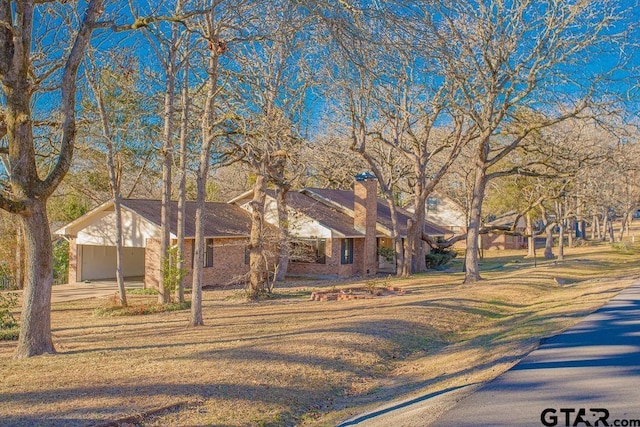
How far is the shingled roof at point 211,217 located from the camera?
28297 millimetres

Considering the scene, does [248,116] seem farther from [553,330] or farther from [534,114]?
[534,114]

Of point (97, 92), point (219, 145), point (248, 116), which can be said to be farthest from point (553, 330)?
point (97, 92)

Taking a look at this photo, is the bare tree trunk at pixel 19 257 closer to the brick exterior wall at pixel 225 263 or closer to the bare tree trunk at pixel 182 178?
the brick exterior wall at pixel 225 263

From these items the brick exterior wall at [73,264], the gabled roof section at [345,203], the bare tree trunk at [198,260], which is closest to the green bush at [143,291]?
the brick exterior wall at [73,264]

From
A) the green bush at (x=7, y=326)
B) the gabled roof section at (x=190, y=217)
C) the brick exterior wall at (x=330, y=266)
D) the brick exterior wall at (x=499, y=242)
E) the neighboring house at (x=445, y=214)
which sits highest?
the neighboring house at (x=445, y=214)

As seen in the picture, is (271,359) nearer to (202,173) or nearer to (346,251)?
(202,173)

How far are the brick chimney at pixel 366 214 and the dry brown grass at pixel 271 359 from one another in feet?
44.3

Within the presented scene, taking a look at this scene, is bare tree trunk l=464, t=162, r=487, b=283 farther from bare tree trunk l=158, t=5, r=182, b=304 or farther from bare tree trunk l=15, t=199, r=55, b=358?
bare tree trunk l=15, t=199, r=55, b=358

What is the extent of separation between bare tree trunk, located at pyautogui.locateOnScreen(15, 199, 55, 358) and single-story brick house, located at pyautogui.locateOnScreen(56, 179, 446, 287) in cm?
1538

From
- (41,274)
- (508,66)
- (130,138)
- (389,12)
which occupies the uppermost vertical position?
(508,66)

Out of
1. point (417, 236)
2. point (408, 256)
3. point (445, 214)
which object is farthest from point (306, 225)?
point (445, 214)

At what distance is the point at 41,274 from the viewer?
36.8 feet

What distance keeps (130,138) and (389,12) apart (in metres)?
20.5

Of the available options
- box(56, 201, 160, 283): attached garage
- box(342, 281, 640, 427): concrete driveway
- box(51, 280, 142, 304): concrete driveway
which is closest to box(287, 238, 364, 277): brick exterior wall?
box(51, 280, 142, 304): concrete driveway
